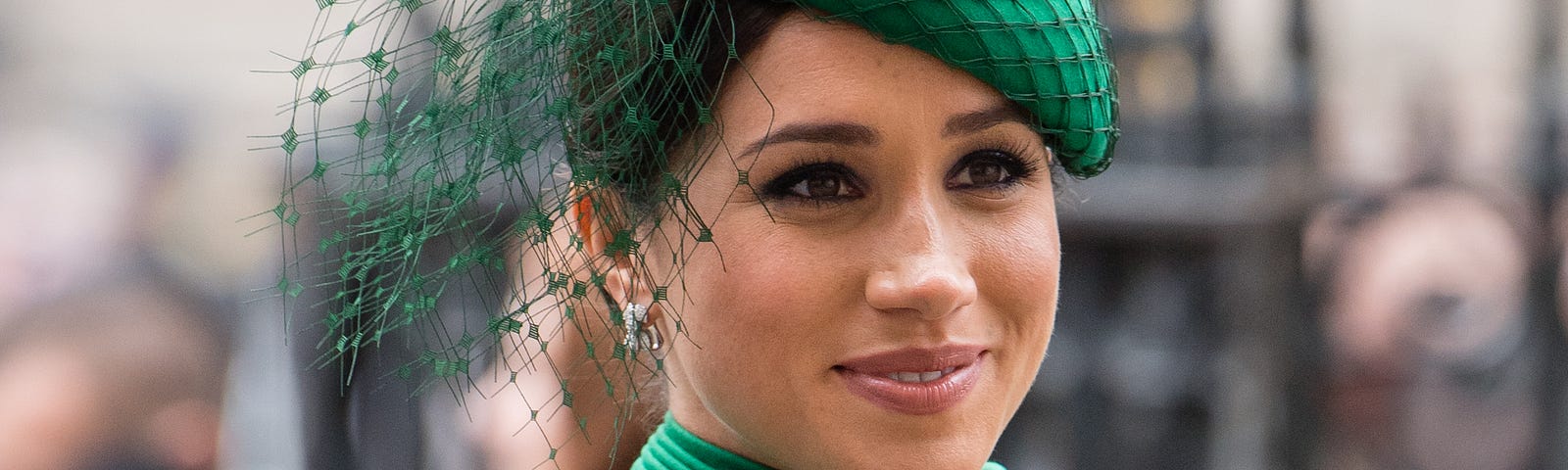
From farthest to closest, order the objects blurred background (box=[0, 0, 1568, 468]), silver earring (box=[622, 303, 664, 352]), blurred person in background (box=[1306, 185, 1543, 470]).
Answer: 1. blurred person in background (box=[1306, 185, 1543, 470])
2. blurred background (box=[0, 0, 1568, 468])
3. silver earring (box=[622, 303, 664, 352])

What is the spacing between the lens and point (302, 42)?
163 inches

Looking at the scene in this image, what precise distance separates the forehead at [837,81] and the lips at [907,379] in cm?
28

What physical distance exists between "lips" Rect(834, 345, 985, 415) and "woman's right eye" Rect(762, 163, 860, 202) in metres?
0.19

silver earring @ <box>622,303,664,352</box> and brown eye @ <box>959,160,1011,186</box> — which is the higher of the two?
brown eye @ <box>959,160,1011,186</box>

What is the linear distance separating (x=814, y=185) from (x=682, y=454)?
0.42m

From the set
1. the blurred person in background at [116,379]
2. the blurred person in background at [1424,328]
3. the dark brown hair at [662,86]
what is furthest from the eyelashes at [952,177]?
the blurred person in background at [1424,328]

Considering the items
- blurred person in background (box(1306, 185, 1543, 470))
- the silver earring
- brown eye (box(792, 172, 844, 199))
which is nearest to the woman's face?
brown eye (box(792, 172, 844, 199))

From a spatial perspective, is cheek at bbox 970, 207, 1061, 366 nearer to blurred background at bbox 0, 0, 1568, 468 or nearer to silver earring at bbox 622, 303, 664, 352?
silver earring at bbox 622, 303, 664, 352

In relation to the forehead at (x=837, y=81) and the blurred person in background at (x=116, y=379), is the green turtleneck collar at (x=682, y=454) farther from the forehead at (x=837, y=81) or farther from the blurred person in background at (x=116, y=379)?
the blurred person in background at (x=116, y=379)

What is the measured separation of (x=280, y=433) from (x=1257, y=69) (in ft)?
10.8

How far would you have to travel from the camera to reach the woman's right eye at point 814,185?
175cm

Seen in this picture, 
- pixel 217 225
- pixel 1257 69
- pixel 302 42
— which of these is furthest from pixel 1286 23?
pixel 217 225

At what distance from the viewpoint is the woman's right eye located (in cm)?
175

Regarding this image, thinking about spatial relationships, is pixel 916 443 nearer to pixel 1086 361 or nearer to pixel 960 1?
pixel 960 1
